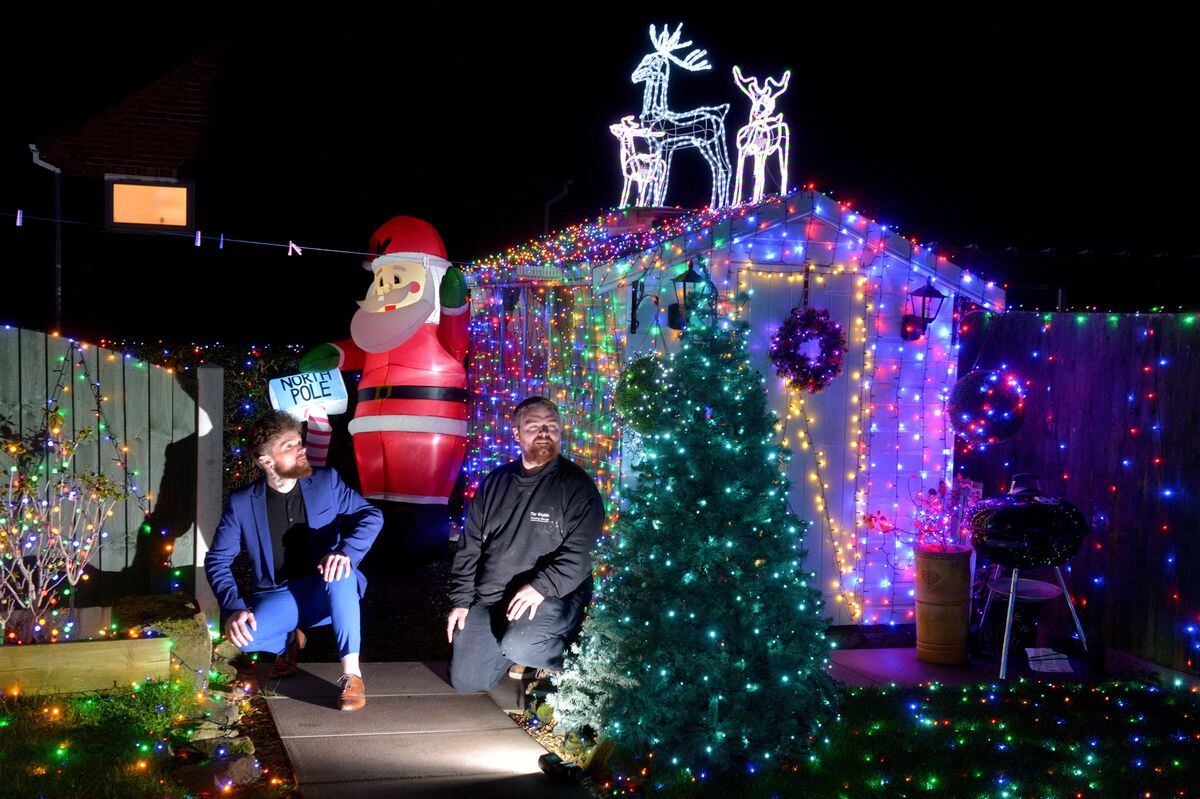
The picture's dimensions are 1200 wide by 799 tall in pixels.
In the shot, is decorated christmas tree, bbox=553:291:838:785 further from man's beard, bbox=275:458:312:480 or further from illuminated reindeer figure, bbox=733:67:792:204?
illuminated reindeer figure, bbox=733:67:792:204

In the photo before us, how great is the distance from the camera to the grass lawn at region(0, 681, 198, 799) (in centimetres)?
410

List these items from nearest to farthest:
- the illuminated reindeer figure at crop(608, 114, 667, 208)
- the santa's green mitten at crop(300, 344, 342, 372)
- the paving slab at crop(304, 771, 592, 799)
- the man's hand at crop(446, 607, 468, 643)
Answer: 1. the paving slab at crop(304, 771, 592, 799)
2. the man's hand at crop(446, 607, 468, 643)
3. the santa's green mitten at crop(300, 344, 342, 372)
4. the illuminated reindeer figure at crop(608, 114, 667, 208)

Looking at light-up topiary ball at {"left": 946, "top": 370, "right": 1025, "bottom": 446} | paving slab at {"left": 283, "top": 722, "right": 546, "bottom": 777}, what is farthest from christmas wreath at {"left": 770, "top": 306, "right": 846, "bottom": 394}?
paving slab at {"left": 283, "top": 722, "right": 546, "bottom": 777}

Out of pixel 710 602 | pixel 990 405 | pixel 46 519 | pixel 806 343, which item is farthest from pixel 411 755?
pixel 990 405

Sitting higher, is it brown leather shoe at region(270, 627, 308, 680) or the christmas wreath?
the christmas wreath

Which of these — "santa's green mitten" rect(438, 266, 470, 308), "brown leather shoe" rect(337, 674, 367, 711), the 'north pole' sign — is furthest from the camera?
"santa's green mitten" rect(438, 266, 470, 308)

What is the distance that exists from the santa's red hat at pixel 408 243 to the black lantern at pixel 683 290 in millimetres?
3355

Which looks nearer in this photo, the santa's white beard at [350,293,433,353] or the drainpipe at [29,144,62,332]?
the santa's white beard at [350,293,433,353]

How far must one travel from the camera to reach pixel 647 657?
447 cm

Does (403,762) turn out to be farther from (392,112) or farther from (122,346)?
(392,112)

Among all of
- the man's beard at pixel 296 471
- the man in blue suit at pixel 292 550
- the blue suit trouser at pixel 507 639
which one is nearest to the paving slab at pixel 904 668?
the blue suit trouser at pixel 507 639

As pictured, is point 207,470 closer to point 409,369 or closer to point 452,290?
point 409,369

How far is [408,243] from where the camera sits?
9.77 meters

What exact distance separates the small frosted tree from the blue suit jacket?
2.77 ft
